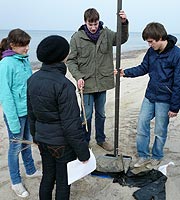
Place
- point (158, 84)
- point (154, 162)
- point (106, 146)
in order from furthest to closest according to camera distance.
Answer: point (106, 146)
point (154, 162)
point (158, 84)

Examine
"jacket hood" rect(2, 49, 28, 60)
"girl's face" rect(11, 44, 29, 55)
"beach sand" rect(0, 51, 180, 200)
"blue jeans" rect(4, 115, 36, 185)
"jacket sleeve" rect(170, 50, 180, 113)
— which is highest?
"girl's face" rect(11, 44, 29, 55)

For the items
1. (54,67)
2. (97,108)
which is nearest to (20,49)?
(54,67)

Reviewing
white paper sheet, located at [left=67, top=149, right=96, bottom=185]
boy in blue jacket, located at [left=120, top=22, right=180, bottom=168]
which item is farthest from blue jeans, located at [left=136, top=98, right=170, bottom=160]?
white paper sheet, located at [left=67, top=149, right=96, bottom=185]

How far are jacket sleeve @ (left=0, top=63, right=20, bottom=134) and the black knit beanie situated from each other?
621 mm

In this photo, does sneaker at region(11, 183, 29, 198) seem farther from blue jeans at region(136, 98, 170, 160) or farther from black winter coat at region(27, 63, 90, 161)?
blue jeans at region(136, 98, 170, 160)

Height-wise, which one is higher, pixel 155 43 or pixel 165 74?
pixel 155 43

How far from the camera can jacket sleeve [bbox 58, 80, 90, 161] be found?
7.02ft

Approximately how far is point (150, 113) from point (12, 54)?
1.79m

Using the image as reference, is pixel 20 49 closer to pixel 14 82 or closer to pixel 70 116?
pixel 14 82

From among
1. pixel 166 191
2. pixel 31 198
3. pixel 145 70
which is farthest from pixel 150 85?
pixel 31 198

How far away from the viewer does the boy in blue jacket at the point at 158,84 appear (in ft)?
10.2

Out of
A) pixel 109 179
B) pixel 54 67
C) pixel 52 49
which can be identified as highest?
pixel 52 49

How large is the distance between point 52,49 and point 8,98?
0.83 meters

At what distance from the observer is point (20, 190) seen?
10.2 feet
